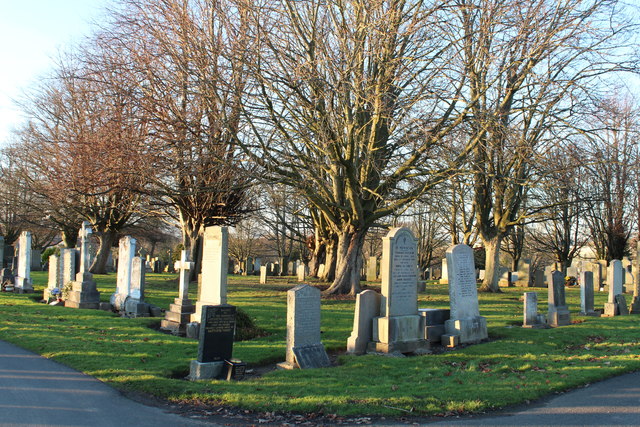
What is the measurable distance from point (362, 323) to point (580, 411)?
14.7ft

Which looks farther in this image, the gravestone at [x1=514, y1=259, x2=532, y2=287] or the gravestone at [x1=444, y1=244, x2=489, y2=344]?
the gravestone at [x1=514, y1=259, x2=532, y2=287]

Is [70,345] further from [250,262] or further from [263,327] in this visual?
[250,262]

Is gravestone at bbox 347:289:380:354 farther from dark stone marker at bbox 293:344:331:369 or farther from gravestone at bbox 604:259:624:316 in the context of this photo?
gravestone at bbox 604:259:624:316

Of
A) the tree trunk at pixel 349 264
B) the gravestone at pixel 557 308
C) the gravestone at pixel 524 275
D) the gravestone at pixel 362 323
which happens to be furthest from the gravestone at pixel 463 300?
the gravestone at pixel 524 275

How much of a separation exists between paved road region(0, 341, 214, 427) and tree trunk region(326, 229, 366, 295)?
37.3 ft

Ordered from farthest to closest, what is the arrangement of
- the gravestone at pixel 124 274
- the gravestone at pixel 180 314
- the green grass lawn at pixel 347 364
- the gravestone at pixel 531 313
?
the gravestone at pixel 124 274 < the gravestone at pixel 531 313 < the gravestone at pixel 180 314 < the green grass lawn at pixel 347 364

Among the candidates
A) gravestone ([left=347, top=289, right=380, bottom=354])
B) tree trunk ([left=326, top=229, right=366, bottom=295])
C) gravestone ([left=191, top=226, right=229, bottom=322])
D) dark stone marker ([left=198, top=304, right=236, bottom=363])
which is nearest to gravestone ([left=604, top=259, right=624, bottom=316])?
tree trunk ([left=326, top=229, right=366, bottom=295])

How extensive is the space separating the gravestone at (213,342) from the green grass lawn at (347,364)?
432mm

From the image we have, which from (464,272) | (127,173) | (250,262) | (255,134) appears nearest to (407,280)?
(464,272)

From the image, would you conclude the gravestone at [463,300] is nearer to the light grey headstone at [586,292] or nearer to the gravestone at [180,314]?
the light grey headstone at [586,292]

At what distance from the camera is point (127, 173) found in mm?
17422

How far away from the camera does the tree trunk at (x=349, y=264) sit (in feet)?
62.0

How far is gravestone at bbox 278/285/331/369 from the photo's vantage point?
362 inches

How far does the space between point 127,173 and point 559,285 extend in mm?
13404
